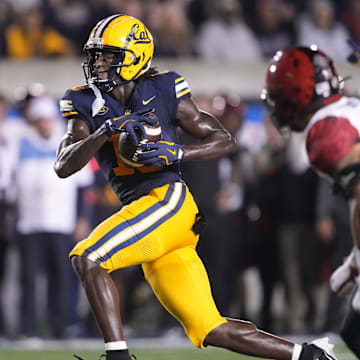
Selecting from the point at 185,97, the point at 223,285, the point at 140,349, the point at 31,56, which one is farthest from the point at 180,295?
the point at 31,56

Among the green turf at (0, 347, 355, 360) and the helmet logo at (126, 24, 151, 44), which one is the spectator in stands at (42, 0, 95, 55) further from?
the helmet logo at (126, 24, 151, 44)

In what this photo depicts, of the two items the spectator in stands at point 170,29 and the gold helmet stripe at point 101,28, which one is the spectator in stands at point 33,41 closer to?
the spectator in stands at point 170,29

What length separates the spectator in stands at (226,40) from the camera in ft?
29.2

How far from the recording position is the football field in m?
5.27

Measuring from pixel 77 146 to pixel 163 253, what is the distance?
545 mm

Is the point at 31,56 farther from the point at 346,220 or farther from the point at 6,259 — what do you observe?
the point at 346,220

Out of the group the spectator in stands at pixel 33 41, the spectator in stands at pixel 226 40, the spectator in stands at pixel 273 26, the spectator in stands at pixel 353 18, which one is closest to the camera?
the spectator in stands at pixel 33 41

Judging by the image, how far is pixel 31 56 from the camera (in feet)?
27.8

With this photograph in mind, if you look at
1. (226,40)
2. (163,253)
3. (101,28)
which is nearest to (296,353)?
(163,253)

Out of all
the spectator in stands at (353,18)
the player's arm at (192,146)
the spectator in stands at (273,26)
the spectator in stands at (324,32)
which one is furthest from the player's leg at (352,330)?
the spectator in stands at (353,18)

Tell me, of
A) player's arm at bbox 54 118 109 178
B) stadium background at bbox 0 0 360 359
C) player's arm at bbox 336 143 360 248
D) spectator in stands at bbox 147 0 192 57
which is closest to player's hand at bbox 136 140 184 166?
player's arm at bbox 54 118 109 178

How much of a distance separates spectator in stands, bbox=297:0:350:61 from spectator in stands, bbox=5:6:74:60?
2427 millimetres

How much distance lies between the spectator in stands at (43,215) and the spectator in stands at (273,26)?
319 cm

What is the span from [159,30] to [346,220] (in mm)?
3160
